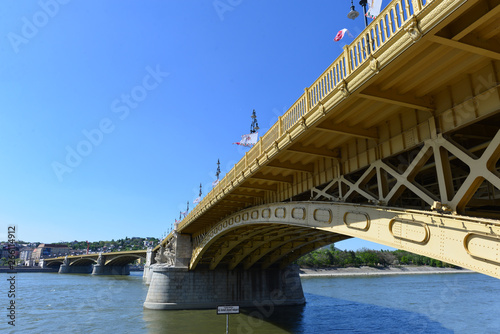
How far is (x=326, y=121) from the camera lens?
30.2ft

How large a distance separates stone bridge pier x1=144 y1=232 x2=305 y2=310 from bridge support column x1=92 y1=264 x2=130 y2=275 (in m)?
82.0

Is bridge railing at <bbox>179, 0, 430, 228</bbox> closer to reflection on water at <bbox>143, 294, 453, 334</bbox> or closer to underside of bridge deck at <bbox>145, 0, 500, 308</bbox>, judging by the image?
underside of bridge deck at <bbox>145, 0, 500, 308</bbox>

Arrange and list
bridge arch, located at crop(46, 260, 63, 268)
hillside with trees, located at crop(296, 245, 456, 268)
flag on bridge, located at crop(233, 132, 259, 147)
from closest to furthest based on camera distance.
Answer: flag on bridge, located at crop(233, 132, 259, 147) < hillside with trees, located at crop(296, 245, 456, 268) < bridge arch, located at crop(46, 260, 63, 268)

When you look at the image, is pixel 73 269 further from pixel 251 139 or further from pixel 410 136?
pixel 410 136

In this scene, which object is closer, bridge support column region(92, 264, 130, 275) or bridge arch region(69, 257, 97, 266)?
bridge support column region(92, 264, 130, 275)

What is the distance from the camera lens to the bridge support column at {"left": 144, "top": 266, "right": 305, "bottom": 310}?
1252 inches

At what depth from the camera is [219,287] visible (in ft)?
109

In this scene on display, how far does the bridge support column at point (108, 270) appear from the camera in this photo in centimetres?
10319

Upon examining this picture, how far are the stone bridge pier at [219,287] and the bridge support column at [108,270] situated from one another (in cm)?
8203

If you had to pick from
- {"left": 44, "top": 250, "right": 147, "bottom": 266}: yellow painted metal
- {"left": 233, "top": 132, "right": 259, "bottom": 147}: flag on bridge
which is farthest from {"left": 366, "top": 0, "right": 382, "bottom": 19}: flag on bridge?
{"left": 44, "top": 250, "right": 147, "bottom": 266}: yellow painted metal

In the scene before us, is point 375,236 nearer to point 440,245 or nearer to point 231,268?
point 440,245

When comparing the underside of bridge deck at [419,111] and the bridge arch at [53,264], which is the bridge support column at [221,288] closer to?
the underside of bridge deck at [419,111]

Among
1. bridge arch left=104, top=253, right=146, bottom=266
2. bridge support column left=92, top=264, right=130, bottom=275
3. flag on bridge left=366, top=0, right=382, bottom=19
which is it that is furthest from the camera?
bridge support column left=92, top=264, right=130, bottom=275

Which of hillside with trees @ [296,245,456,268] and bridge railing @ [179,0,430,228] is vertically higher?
bridge railing @ [179,0,430,228]
